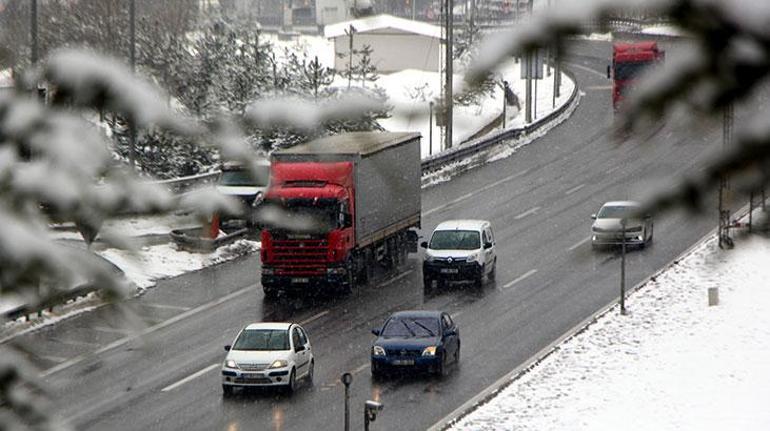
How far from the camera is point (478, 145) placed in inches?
2175

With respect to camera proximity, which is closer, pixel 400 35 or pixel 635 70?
pixel 635 70

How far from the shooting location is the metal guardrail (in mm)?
51156

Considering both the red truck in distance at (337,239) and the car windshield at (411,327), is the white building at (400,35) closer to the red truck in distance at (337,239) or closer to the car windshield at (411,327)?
the car windshield at (411,327)

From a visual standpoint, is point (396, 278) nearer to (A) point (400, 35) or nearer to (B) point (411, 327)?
(B) point (411, 327)

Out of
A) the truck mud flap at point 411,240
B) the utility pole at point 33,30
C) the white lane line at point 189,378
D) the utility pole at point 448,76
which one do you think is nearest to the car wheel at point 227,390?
the white lane line at point 189,378

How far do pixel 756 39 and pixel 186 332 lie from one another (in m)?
30.8

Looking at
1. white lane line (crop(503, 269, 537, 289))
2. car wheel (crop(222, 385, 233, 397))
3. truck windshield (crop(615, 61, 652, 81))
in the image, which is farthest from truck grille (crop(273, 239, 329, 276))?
truck windshield (crop(615, 61, 652, 81))

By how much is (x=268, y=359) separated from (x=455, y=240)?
1149 cm

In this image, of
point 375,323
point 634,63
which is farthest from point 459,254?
point 634,63

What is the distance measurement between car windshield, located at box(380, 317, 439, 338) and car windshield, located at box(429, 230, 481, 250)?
771 centimetres

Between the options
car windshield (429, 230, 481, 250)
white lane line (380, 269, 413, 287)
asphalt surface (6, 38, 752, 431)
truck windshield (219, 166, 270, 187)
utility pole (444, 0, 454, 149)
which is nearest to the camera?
utility pole (444, 0, 454, 149)

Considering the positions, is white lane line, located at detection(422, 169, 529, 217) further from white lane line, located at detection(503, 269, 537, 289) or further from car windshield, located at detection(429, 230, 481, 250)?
car windshield, located at detection(429, 230, 481, 250)

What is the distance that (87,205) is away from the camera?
1.99 metres

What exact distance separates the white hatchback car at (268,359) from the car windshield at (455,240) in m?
9.70
